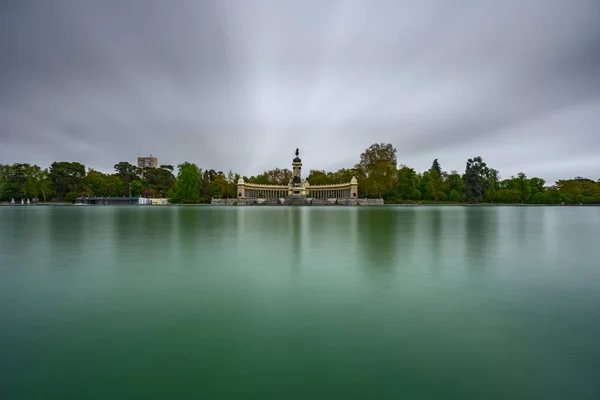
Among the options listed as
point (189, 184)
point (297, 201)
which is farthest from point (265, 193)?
point (189, 184)

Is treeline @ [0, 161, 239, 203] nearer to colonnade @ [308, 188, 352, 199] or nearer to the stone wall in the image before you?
the stone wall

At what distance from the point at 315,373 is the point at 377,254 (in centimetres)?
701

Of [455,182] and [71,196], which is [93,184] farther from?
[455,182]

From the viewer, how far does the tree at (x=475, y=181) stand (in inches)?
2955

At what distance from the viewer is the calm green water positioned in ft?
10.2

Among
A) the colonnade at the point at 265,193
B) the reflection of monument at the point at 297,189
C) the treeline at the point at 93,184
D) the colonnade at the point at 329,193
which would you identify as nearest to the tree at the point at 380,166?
the reflection of monument at the point at 297,189

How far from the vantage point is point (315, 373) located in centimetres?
329

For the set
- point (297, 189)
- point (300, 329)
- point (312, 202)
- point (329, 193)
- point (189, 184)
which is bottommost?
point (300, 329)

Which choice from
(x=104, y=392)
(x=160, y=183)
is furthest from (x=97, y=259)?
(x=160, y=183)

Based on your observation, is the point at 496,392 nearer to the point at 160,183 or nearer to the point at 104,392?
the point at 104,392

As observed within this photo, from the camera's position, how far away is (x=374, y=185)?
73.4m

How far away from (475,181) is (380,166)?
75.3ft

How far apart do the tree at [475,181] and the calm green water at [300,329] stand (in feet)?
244

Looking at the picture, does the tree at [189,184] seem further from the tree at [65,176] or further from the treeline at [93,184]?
the tree at [65,176]
